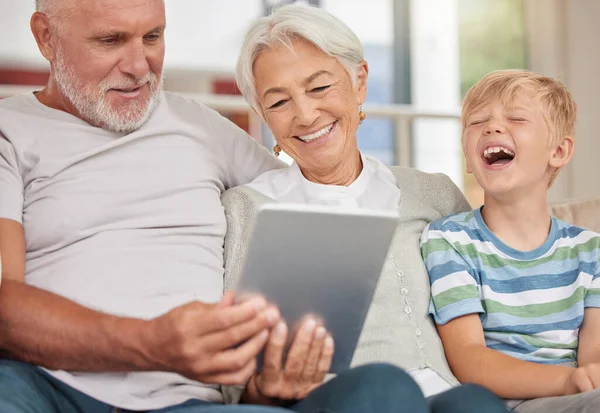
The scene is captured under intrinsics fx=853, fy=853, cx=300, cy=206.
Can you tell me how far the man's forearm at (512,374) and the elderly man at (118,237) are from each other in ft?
→ 1.34

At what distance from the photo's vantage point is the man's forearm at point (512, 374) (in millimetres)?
1542

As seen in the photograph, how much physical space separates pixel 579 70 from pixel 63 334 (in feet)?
11.0

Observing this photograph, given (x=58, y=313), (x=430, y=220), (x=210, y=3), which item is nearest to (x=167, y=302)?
(x=58, y=313)

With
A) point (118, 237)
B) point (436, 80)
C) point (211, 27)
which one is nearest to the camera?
point (118, 237)

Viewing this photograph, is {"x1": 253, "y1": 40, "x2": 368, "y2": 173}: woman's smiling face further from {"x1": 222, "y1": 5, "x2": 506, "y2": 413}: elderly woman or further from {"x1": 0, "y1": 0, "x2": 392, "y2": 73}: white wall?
{"x1": 0, "y1": 0, "x2": 392, "y2": 73}: white wall

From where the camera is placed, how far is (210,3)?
6.28 metres

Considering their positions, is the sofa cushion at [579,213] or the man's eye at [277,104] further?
the sofa cushion at [579,213]

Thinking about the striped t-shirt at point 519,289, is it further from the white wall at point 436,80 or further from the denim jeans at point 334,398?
the white wall at point 436,80

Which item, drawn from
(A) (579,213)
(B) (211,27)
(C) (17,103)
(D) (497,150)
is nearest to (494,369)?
(D) (497,150)

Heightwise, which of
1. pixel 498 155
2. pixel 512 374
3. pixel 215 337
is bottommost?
pixel 512 374

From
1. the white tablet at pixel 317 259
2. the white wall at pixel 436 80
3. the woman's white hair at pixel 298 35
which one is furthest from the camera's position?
the white wall at pixel 436 80

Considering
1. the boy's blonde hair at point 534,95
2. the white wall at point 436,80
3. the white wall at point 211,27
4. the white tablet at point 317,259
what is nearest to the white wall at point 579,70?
the white wall at point 436,80

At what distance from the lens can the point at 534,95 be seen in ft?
5.81

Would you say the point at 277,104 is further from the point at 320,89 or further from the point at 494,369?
the point at 494,369
